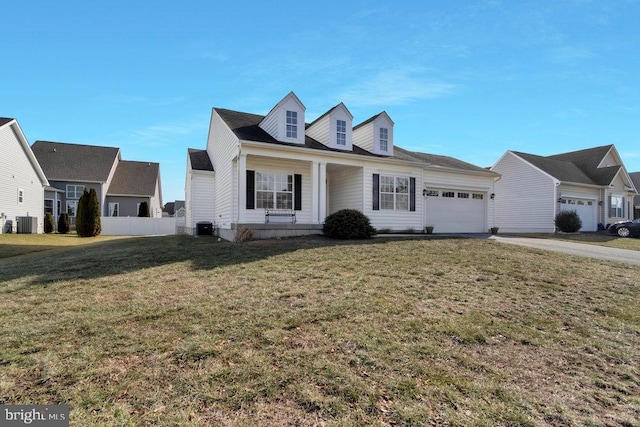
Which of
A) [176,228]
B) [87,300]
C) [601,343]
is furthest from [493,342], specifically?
[176,228]

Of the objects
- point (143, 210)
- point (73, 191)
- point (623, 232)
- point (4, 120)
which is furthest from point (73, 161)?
point (623, 232)

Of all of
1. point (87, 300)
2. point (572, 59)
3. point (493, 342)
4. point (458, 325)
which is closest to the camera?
point (493, 342)

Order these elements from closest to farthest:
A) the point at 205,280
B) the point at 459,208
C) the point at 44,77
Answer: the point at 205,280, the point at 44,77, the point at 459,208

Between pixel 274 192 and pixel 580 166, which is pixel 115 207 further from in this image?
pixel 580 166

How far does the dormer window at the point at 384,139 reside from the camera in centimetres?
1662

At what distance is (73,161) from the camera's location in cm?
3100

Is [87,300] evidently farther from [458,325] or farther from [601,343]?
[601,343]

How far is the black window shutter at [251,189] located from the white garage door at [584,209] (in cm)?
2201

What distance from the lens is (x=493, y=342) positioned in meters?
4.26

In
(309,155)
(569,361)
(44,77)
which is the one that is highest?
(44,77)

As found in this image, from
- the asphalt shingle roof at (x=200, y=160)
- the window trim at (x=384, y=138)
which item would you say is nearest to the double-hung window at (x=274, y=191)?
the window trim at (x=384, y=138)

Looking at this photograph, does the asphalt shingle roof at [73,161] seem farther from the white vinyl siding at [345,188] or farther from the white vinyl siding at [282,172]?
the white vinyl siding at [345,188]

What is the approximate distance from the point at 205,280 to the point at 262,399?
4.30 m

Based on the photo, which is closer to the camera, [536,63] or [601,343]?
[601,343]
